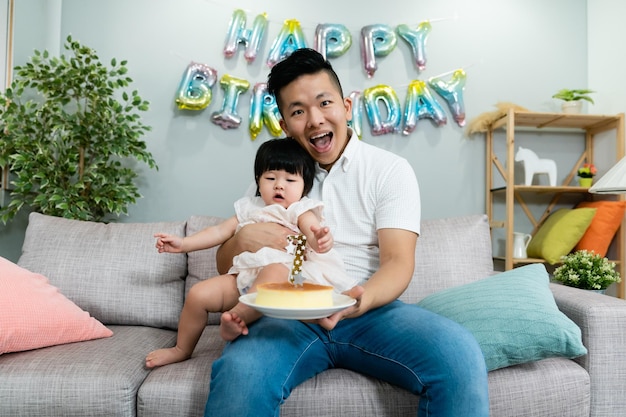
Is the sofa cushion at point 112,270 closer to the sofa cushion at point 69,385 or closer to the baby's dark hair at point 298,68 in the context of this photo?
the sofa cushion at point 69,385

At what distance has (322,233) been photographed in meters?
1.18

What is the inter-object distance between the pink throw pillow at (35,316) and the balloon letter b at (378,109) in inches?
78.3

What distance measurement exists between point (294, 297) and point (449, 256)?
39.5 inches

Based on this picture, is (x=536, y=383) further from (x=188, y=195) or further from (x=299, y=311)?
(x=188, y=195)

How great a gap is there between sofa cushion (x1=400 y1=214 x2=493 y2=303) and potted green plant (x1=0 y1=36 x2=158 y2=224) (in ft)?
5.24

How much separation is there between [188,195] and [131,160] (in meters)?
0.39

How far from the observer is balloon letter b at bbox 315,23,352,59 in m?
3.04

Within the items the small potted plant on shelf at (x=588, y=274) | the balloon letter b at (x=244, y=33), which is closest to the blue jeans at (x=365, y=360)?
the small potted plant on shelf at (x=588, y=274)

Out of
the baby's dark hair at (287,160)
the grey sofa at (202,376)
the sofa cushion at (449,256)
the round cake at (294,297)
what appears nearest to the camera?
the round cake at (294,297)

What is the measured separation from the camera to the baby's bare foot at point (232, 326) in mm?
1152

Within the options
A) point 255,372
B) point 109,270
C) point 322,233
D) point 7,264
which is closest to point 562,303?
point 322,233

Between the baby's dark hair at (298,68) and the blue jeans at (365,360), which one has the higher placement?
the baby's dark hair at (298,68)

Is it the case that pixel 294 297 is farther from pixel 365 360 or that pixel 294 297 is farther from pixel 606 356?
pixel 606 356

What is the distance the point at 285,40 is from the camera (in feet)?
9.95
